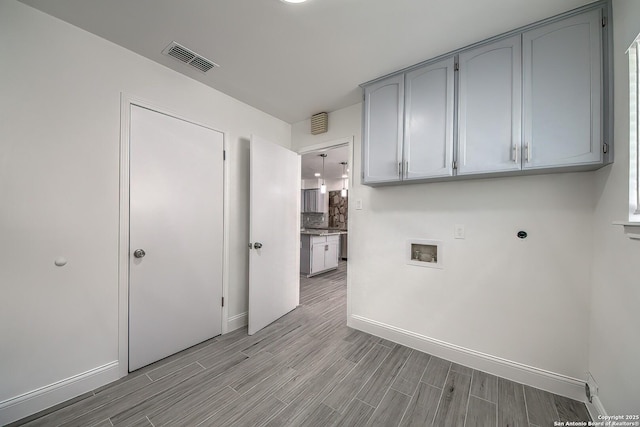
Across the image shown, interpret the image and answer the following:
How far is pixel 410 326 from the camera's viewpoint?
2326 mm

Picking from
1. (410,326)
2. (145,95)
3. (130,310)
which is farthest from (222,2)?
(410,326)

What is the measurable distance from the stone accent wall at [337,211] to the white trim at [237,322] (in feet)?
17.6

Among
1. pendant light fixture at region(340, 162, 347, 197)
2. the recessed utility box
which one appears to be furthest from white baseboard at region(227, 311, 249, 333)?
pendant light fixture at region(340, 162, 347, 197)

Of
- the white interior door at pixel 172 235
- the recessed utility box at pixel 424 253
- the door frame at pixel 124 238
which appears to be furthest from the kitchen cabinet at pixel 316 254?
the door frame at pixel 124 238

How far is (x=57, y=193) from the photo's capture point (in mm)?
1578

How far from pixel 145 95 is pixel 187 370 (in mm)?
2352


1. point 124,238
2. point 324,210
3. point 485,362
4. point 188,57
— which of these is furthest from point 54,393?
point 324,210

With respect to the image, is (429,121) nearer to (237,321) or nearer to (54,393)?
(237,321)

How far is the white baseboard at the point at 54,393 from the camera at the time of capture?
1.41 metres

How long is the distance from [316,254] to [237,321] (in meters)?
2.58

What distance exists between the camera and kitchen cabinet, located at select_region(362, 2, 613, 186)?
1423mm

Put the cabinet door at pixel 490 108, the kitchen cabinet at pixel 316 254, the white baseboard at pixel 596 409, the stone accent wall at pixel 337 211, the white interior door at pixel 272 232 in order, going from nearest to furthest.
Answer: the white baseboard at pixel 596 409
the cabinet door at pixel 490 108
the white interior door at pixel 272 232
the kitchen cabinet at pixel 316 254
the stone accent wall at pixel 337 211

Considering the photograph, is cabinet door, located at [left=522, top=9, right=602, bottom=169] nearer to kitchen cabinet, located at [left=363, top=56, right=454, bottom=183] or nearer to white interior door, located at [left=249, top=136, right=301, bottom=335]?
kitchen cabinet, located at [left=363, top=56, right=454, bottom=183]

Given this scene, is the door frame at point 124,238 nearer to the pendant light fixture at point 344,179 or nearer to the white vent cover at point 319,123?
the white vent cover at point 319,123
